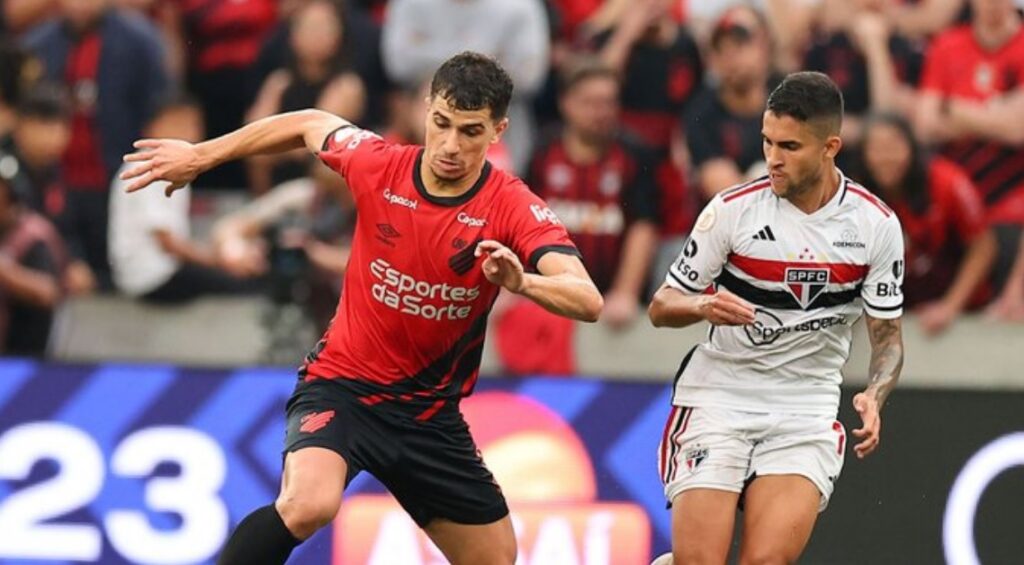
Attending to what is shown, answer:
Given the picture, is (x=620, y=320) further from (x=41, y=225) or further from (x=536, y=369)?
(x=41, y=225)

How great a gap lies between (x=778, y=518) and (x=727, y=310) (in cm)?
92

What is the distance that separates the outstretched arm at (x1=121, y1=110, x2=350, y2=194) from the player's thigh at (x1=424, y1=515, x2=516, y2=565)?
159 cm

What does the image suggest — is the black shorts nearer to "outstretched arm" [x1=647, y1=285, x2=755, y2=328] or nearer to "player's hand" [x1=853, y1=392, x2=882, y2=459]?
"outstretched arm" [x1=647, y1=285, x2=755, y2=328]

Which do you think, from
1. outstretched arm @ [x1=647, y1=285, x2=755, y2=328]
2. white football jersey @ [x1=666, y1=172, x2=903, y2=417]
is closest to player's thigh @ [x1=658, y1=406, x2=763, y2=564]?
white football jersey @ [x1=666, y1=172, x2=903, y2=417]

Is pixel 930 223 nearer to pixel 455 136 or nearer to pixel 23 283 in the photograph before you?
pixel 455 136

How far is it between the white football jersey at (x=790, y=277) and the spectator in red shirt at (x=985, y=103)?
415cm

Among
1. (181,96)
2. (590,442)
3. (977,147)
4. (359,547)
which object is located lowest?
(359,547)

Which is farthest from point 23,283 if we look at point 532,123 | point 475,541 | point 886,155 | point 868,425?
point 868,425

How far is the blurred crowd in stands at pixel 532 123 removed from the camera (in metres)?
11.6

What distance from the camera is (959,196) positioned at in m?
11.6

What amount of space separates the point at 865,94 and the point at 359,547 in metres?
4.34

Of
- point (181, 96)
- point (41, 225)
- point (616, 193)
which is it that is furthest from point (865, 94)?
point (41, 225)

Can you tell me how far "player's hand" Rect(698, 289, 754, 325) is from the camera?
7512 millimetres

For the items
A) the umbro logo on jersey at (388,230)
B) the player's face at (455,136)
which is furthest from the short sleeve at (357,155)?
the player's face at (455,136)
